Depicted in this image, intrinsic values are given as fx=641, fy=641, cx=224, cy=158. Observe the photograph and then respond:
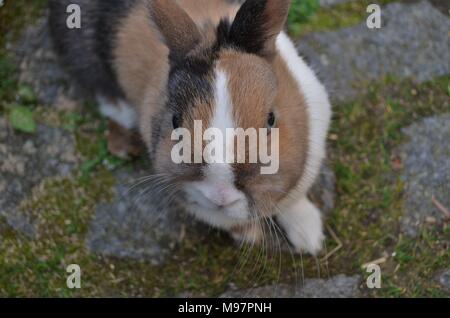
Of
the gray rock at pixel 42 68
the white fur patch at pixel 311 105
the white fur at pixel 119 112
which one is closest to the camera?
the white fur patch at pixel 311 105

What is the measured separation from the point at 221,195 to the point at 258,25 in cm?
73

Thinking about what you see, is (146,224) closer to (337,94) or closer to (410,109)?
(337,94)

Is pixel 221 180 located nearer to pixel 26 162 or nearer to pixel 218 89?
pixel 218 89

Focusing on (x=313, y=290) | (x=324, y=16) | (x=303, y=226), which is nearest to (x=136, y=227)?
(x=303, y=226)

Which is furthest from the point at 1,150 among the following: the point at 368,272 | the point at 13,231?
the point at 368,272

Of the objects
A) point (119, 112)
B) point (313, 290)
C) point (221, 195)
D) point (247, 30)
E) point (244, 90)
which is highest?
point (247, 30)

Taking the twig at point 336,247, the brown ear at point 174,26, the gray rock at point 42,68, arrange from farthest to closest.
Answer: the gray rock at point 42,68
the twig at point 336,247
the brown ear at point 174,26

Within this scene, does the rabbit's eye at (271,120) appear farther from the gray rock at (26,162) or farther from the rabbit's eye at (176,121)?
the gray rock at (26,162)

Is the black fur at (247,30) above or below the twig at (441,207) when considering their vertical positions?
above

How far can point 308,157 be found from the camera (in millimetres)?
3020

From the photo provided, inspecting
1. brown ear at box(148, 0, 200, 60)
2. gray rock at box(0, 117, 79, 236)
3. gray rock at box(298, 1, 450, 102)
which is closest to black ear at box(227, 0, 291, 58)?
brown ear at box(148, 0, 200, 60)

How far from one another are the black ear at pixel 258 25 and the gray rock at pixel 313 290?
1247 mm

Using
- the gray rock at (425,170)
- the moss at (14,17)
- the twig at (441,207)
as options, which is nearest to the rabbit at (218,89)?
the moss at (14,17)

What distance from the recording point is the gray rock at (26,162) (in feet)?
11.8
